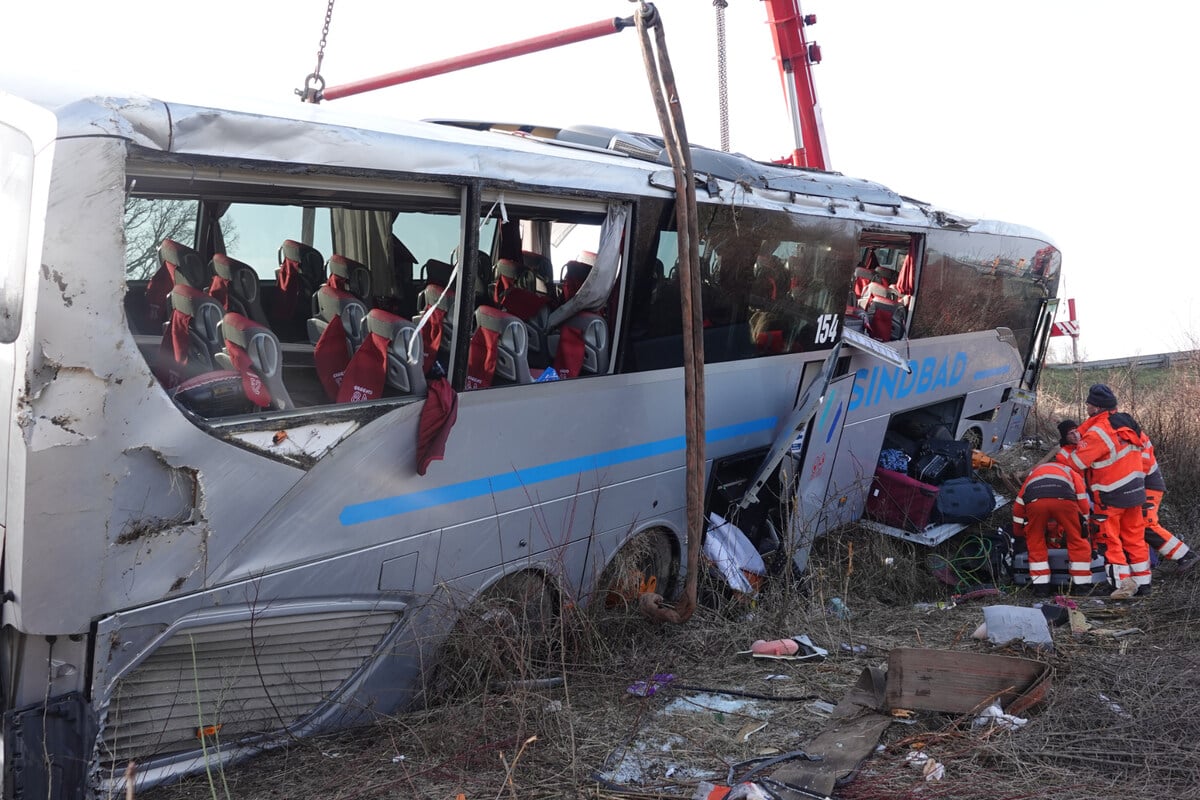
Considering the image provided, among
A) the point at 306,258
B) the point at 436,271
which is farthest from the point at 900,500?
the point at 306,258

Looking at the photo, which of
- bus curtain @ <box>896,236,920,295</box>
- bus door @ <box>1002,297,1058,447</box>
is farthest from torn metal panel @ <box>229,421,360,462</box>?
bus door @ <box>1002,297,1058,447</box>

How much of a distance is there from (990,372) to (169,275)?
26.9 feet

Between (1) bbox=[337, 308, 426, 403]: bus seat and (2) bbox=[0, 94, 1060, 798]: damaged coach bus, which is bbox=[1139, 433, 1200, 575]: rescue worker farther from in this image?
(1) bbox=[337, 308, 426, 403]: bus seat

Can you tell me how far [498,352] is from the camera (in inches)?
185

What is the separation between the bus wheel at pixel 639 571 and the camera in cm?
552

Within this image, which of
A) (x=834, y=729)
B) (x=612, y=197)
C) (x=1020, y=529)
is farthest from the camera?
(x=1020, y=529)

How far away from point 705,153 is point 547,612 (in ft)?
9.68

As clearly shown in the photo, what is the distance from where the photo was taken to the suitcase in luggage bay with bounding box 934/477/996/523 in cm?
836

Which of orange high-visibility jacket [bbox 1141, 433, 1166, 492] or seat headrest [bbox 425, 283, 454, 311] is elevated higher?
seat headrest [bbox 425, 283, 454, 311]

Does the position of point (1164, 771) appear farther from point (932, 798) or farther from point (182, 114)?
point (182, 114)

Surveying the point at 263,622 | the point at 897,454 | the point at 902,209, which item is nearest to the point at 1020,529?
the point at 897,454

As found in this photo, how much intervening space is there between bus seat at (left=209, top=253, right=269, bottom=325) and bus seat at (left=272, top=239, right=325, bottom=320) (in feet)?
1.62

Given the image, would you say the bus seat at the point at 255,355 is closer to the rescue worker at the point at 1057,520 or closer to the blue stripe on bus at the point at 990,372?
the rescue worker at the point at 1057,520

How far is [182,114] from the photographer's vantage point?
3.19 meters
